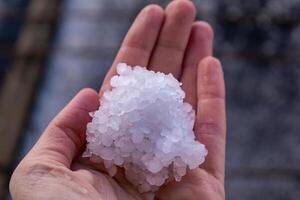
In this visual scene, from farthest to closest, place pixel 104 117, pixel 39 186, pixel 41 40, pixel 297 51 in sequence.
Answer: pixel 41 40 → pixel 297 51 → pixel 104 117 → pixel 39 186

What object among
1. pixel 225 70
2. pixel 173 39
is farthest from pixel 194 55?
pixel 225 70

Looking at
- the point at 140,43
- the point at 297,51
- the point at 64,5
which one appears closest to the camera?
the point at 140,43

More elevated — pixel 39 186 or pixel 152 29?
pixel 152 29

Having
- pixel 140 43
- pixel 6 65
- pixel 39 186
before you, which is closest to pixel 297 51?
pixel 140 43

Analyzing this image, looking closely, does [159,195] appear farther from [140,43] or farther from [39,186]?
[140,43]

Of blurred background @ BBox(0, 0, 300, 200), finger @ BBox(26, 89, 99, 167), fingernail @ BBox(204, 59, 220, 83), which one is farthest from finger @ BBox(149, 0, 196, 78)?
blurred background @ BBox(0, 0, 300, 200)

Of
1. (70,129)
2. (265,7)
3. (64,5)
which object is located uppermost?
(265,7)

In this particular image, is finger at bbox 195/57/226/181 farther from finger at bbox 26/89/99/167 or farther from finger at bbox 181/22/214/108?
finger at bbox 26/89/99/167
